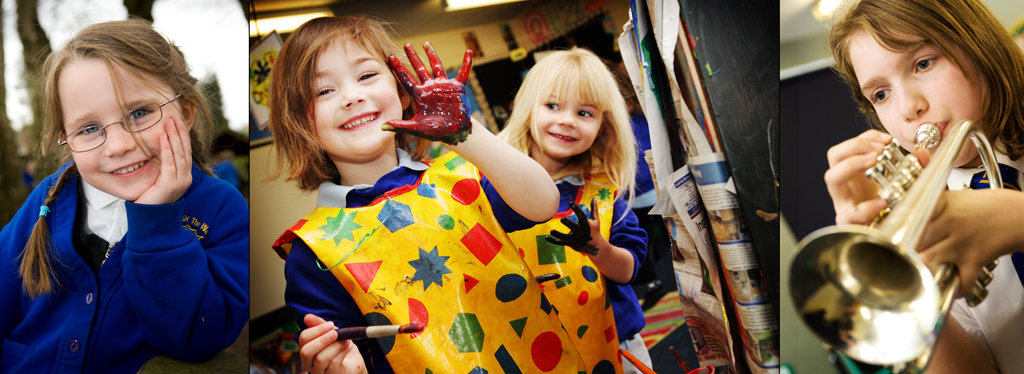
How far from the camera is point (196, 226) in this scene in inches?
73.0

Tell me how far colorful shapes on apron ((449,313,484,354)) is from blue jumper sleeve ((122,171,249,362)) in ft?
2.49

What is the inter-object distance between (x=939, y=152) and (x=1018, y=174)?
57 centimetres

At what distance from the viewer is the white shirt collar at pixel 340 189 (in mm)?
1745

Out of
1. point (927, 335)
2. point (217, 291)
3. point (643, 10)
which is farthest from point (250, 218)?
point (927, 335)

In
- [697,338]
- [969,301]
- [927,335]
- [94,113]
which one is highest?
[94,113]

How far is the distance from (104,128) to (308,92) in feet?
2.21

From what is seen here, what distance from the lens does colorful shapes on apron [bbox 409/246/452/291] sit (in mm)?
1650

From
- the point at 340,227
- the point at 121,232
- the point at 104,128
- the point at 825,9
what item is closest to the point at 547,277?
the point at 340,227

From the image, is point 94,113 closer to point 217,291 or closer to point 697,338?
point 217,291

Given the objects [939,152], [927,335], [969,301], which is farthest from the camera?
[969,301]

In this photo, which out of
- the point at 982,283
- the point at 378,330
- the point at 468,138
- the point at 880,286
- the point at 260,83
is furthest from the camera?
the point at 260,83

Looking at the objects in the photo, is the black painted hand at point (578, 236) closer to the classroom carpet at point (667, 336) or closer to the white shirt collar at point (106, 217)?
the classroom carpet at point (667, 336)

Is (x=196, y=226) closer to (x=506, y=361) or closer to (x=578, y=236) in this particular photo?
(x=506, y=361)

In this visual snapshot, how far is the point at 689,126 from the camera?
6.19 feet
